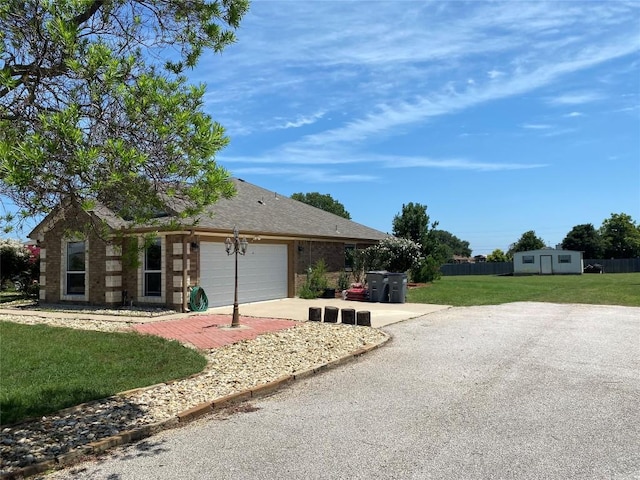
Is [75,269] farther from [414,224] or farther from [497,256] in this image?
[497,256]

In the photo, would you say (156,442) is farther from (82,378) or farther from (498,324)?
(498,324)

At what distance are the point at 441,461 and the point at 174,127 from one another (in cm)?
375

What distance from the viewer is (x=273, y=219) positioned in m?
20.6

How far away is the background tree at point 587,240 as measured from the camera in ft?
232

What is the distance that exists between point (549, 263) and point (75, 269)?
163 feet

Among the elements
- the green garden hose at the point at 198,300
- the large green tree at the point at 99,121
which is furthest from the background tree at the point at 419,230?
the large green tree at the point at 99,121

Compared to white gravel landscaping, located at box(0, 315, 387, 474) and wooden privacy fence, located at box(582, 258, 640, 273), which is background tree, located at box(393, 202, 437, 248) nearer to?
white gravel landscaping, located at box(0, 315, 387, 474)

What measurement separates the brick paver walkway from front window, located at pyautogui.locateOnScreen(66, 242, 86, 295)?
5.51m

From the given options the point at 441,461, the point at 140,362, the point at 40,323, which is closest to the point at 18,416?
the point at 140,362

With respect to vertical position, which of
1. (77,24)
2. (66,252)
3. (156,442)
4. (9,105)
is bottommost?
(156,442)

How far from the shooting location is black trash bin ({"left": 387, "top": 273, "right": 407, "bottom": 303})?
1864 centimetres

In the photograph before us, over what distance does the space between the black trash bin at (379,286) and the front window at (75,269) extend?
33.6ft

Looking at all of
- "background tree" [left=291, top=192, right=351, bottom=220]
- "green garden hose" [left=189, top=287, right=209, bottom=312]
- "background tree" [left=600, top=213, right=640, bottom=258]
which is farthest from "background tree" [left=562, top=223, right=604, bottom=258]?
"green garden hose" [left=189, top=287, right=209, bottom=312]

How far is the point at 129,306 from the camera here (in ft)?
51.8
